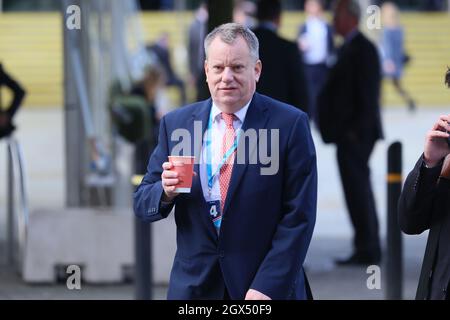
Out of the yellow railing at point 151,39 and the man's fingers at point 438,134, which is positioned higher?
the yellow railing at point 151,39

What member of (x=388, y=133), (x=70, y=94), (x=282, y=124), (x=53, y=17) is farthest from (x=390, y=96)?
(x=282, y=124)

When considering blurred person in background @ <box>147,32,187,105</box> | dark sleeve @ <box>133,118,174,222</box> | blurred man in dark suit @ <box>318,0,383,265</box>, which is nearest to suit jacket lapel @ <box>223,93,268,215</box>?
dark sleeve @ <box>133,118,174,222</box>

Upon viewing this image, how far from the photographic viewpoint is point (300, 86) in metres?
8.65

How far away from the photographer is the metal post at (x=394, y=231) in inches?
287

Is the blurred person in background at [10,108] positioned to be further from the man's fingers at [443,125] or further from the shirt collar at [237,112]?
the man's fingers at [443,125]

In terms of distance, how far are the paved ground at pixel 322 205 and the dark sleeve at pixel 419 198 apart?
397cm

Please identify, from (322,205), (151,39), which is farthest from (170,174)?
(151,39)

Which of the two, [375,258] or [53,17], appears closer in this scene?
[375,258]

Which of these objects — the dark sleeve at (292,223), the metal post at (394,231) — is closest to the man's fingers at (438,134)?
the dark sleeve at (292,223)

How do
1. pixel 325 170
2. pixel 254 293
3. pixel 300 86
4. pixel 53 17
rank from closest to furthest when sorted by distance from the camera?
pixel 254 293 → pixel 300 86 → pixel 325 170 → pixel 53 17

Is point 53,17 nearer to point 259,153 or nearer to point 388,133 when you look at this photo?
point 388,133

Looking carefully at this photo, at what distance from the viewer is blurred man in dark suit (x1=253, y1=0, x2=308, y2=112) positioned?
8.46 metres

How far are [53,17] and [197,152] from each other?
89.7 ft

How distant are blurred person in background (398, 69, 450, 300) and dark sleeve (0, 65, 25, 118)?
5.83 meters
